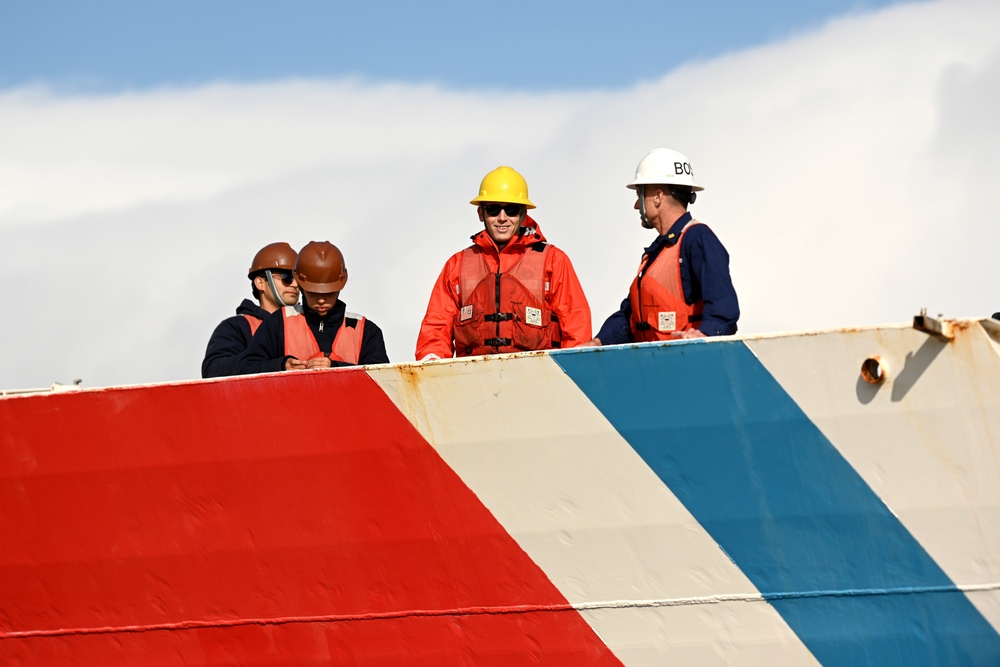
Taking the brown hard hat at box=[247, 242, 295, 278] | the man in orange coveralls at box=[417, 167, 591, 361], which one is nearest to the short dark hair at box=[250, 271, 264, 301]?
the brown hard hat at box=[247, 242, 295, 278]

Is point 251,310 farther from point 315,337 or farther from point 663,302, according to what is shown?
point 663,302

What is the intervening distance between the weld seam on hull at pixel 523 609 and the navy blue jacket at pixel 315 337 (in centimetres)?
154

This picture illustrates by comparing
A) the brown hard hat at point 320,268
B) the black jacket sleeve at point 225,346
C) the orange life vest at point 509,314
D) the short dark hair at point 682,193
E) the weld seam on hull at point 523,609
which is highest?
the short dark hair at point 682,193

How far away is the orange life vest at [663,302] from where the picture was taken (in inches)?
235

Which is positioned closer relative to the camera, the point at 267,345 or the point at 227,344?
the point at 267,345

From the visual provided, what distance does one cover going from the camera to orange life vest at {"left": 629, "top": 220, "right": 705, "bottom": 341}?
596 cm

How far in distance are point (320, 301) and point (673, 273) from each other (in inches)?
78.0

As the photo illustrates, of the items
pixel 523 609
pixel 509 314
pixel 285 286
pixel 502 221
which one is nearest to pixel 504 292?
pixel 509 314

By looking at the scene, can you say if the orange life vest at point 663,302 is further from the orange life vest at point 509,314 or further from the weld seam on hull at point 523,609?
the weld seam on hull at point 523,609

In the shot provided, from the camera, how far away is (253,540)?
5.32m

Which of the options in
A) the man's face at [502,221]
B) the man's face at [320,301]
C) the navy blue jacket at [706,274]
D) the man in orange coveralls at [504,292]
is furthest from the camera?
the man's face at [502,221]

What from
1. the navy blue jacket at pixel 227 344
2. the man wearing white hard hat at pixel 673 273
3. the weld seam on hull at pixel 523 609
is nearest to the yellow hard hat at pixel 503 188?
the man wearing white hard hat at pixel 673 273

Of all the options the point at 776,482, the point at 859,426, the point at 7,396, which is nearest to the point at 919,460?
the point at 859,426

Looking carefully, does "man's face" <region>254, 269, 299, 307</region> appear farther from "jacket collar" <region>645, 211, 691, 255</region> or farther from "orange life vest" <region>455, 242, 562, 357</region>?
"jacket collar" <region>645, 211, 691, 255</region>
